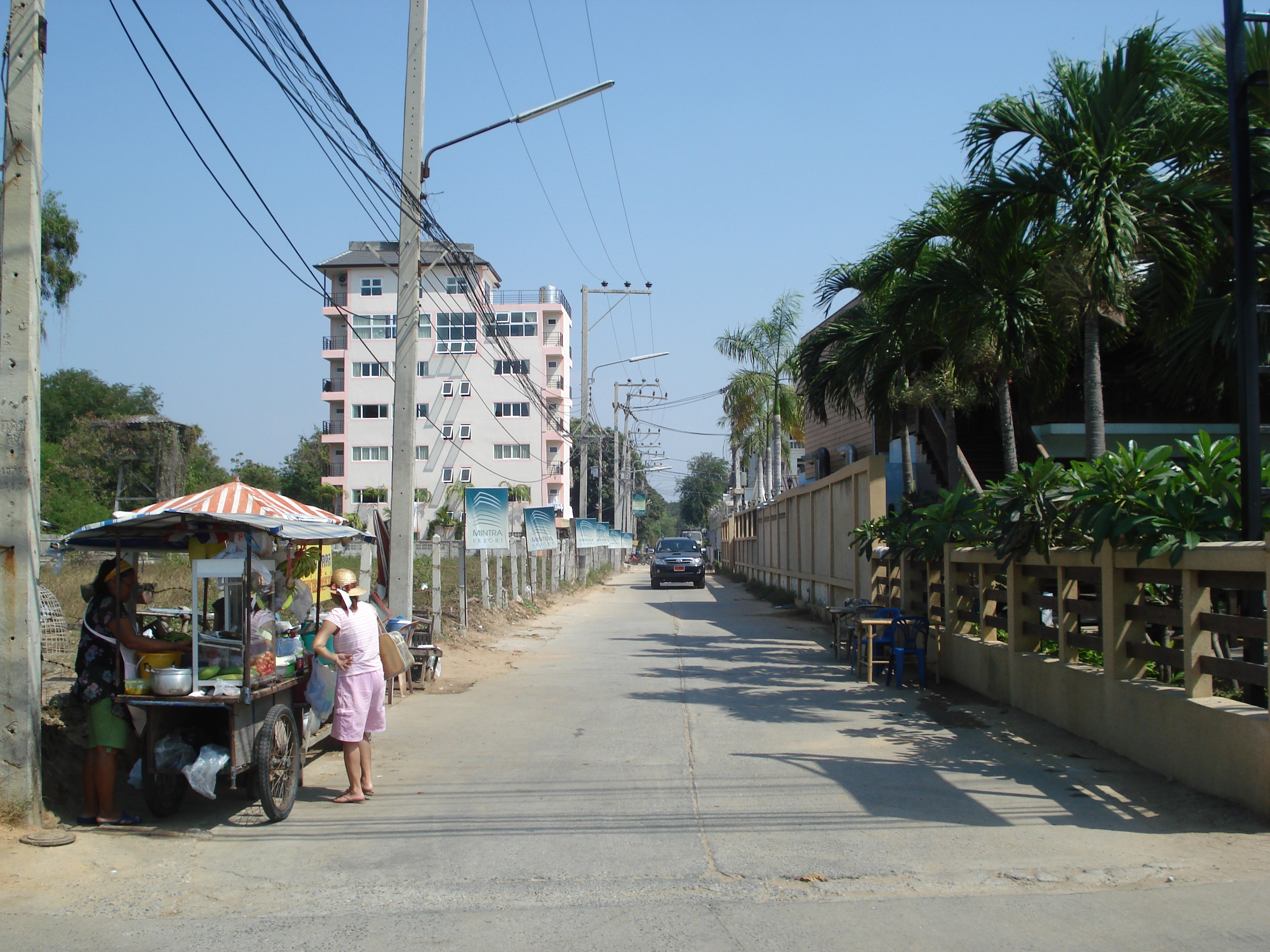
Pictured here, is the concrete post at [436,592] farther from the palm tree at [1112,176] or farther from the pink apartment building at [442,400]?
the pink apartment building at [442,400]

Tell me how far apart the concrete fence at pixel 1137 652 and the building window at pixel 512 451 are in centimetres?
5431

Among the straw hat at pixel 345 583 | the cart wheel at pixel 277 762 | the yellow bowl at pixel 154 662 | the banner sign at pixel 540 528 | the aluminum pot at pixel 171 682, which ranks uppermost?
the banner sign at pixel 540 528

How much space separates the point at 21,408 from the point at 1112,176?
9244mm

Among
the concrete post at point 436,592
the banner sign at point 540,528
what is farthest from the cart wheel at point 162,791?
the banner sign at point 540,528

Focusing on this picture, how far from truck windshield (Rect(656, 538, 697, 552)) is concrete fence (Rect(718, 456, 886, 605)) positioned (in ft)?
12.2

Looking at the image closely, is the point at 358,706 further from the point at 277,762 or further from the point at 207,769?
the point at 207,769

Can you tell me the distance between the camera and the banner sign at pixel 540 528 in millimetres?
23875

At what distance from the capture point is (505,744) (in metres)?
9.04

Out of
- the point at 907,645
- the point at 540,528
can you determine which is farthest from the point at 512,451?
the point at 907,645

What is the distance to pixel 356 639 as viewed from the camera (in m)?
7.33

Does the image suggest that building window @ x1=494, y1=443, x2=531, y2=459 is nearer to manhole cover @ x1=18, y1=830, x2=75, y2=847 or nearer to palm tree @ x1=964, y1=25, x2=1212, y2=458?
palm tree @ x1=964, y1=25, x2=1212, y2=458

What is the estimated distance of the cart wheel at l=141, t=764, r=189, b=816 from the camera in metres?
6.51

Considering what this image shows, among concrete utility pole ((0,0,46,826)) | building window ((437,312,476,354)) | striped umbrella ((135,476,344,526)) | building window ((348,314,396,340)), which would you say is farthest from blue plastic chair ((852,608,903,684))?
building window ((437,312,476,354))

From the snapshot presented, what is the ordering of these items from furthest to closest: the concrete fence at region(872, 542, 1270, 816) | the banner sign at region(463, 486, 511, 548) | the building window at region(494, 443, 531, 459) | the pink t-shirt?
the building window at region(494, 443, 531, 459)
the banner sign at region(463, 486, 511, 548)
the pink t-shirt
the concrete fence at region(872, 542, 1270, 816)
